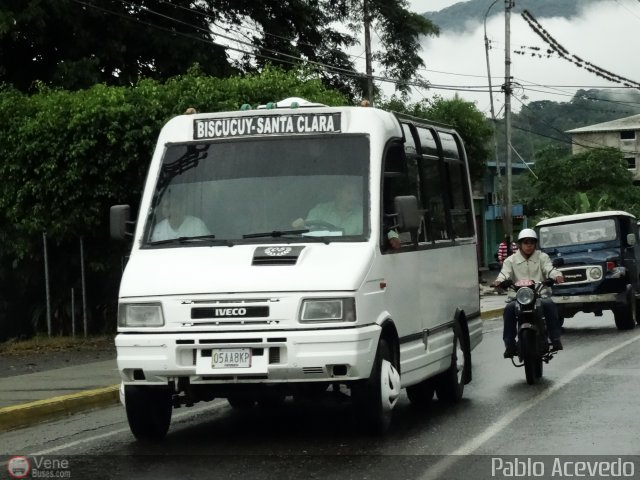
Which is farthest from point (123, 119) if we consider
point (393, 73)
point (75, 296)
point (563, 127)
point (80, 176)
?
point (563, 127)

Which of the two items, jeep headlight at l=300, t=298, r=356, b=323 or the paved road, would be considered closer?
the paved road

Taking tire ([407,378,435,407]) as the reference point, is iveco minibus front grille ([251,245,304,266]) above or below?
above

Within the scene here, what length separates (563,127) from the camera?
419 ft

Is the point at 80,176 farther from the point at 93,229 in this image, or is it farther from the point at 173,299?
the point at 173,299

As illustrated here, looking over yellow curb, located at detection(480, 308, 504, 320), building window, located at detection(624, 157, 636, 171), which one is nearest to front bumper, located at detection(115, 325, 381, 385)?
yellow curb, located at detection(480, 308, 504, 320)

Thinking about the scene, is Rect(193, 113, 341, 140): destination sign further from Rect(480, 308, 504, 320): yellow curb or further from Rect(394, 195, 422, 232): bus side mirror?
Rect(480, 308, 504, 320): yellow curb

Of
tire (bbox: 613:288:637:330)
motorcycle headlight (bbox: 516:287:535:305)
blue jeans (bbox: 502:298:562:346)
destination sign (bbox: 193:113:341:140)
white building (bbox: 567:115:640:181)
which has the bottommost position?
tire (bbox: 613:288:637:330)

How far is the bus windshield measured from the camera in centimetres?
1024

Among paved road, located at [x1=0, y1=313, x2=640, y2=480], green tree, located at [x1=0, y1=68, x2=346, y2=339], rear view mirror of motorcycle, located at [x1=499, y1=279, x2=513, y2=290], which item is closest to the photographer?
paved road, located at [x1=0, y1=313, x2=640, y2=480]

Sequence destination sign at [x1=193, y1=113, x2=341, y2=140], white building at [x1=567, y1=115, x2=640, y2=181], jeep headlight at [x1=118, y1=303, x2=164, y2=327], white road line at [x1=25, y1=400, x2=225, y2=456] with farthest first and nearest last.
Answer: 1. white building at [x1=567, y1=115, x2=640, y2=181]
2. destination sign at [x1=193, y1=113, x2=341, y2=140]
3. white road line at [x1=25, y1=400, x2=225, y2=456]
4. jeep headlight at [x1=118, y1=303, x2=164, y2=327]

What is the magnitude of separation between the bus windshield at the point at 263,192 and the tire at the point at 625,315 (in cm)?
1405

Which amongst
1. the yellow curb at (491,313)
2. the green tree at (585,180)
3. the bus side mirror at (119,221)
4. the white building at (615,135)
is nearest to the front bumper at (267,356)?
the bus side mirror at (119,221)

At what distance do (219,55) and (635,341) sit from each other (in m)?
15.2

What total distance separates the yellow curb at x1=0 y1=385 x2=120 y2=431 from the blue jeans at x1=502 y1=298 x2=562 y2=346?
Answer: 4.27m
